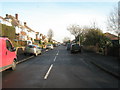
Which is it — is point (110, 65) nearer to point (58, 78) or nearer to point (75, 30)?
point (58, 78)

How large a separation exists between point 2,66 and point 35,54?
48.4ft

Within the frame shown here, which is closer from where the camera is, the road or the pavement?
the road

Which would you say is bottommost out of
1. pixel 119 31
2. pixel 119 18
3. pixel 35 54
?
pixel 35 54

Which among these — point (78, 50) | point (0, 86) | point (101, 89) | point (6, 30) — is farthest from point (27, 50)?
point (101, 89)

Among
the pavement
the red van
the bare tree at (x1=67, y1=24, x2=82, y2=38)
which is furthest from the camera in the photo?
the bare tree at (x1=67, y1=24, x2=82, y2=38)

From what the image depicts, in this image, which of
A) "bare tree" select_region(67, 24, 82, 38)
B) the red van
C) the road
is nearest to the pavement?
the road

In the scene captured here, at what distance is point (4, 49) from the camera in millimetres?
8727

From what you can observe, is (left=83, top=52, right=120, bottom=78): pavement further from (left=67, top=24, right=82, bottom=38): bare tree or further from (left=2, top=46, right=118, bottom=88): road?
(left=67, top=24, right=82, bottom=38): bare tree

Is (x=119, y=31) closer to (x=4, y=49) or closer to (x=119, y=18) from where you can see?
(x=119, y=18)

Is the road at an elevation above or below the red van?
below

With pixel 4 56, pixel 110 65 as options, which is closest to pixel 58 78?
pixel 4 56

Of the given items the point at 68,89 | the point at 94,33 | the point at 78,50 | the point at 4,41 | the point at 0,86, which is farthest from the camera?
the point at 94,33

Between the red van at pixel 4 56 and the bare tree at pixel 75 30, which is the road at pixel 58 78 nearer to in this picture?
the red van at pixel 4 56

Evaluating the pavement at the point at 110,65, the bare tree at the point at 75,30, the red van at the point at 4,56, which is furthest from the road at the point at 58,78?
the bare tree at the point at 75,30
